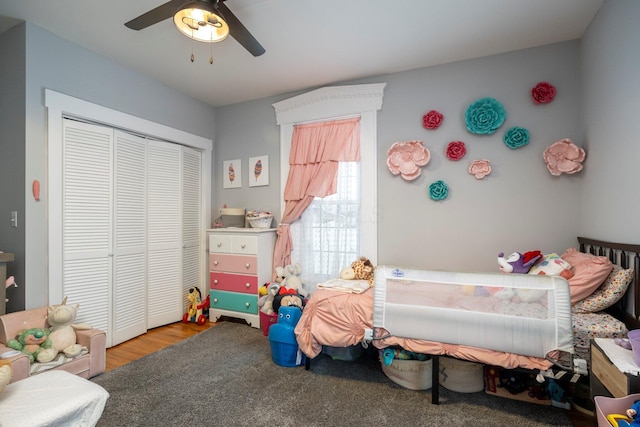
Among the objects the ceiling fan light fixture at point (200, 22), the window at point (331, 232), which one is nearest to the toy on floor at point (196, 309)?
the window at point (331, 232)

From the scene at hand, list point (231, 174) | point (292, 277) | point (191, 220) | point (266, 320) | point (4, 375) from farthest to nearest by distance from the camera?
point (231, 174) → point (191, 220) → point (292, 277) → point (266, 320) → point (4, 375)

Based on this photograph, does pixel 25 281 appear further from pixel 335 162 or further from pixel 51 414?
pixel 335 162

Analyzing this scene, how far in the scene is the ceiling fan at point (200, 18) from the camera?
1.55m

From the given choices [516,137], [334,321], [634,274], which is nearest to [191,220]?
[334,321]

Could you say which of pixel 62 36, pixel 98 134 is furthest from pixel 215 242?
pixel 62 36

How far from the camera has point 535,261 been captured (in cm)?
210

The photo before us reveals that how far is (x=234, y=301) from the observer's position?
320cm

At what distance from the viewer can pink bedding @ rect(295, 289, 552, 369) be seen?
1.79 metres

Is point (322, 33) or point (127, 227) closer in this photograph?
point (322, 33)

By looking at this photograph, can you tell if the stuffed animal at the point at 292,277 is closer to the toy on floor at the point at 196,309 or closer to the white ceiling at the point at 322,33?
the toy on floor at the point at 196,309

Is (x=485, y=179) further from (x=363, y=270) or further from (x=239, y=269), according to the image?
(x=239, y=269)

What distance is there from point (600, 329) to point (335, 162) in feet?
7.54

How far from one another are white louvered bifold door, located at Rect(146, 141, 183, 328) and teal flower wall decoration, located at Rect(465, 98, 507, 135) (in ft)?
9.85

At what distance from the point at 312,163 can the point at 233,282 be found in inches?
60.5
